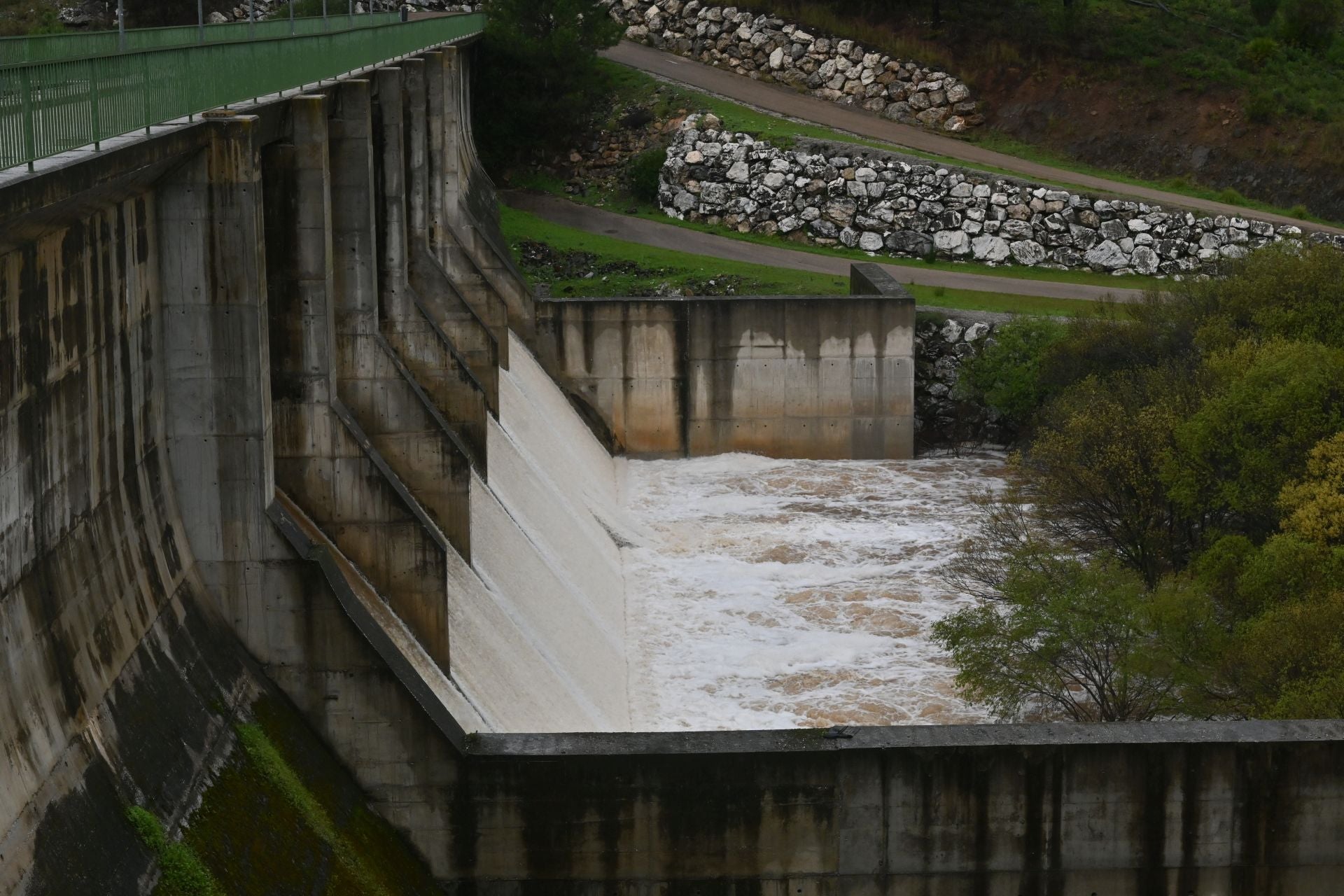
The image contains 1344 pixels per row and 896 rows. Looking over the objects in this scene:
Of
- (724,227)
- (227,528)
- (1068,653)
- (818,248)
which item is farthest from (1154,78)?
(227,528)

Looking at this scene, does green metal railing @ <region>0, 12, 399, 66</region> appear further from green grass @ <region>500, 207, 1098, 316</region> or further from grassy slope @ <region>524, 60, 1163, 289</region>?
grassy slope @ <region>524, 60, 1163, 289</region>

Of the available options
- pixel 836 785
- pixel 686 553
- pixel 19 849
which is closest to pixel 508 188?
pixel 686 553

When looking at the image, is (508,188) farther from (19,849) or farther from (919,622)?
(19,849)

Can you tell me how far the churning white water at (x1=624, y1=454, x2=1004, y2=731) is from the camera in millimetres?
25578

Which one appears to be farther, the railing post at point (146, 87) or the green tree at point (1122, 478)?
the green tree at point (1122, 478)

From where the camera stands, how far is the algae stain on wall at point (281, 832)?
47.8ft

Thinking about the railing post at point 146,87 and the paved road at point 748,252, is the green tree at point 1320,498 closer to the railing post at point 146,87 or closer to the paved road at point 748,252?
the railing post at point 146,87

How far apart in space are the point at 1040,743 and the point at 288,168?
32.9 feet

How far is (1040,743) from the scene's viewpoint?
17.6 m

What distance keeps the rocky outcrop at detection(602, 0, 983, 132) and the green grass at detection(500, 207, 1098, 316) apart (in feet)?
43.8

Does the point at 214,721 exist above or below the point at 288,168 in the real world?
below

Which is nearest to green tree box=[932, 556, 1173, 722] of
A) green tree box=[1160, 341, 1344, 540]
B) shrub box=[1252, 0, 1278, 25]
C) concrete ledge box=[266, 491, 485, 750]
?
green tree box=[1160, 341, 1344, 540]

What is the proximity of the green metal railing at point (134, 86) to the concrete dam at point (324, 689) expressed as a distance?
32 centimetres

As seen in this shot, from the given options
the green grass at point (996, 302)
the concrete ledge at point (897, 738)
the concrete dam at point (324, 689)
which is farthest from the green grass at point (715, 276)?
the concrete ledge at point (897, 738)
